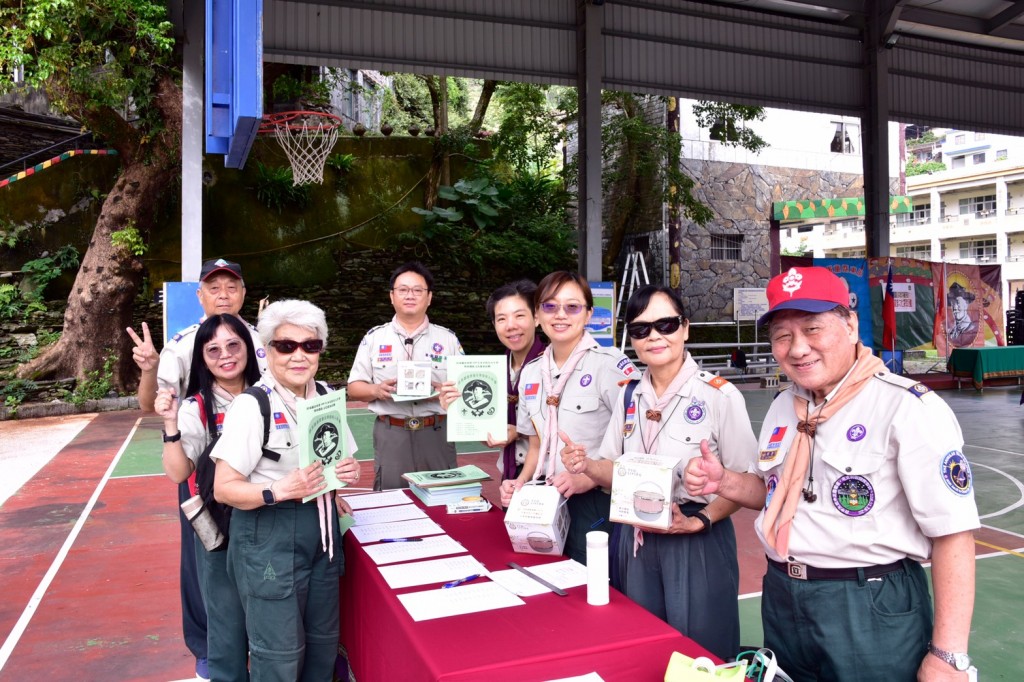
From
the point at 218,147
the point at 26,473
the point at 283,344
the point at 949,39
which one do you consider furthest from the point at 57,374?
the point at 949,39

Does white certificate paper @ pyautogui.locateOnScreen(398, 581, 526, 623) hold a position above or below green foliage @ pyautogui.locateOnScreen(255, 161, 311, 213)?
below

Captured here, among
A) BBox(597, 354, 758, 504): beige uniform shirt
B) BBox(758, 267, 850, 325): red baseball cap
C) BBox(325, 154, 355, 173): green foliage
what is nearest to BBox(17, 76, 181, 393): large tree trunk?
BBox(325, 154, 355, 173): green foliage

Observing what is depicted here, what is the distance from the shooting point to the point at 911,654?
192cm

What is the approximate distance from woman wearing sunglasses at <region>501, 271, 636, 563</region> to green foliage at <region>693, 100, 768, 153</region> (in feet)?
59.1

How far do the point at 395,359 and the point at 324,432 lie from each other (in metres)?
1.95

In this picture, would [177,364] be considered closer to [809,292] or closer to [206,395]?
[206,395]

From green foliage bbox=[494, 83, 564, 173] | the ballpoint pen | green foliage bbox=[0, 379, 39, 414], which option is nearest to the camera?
the ballpoint pen

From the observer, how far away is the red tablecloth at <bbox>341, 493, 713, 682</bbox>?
6.12 ft

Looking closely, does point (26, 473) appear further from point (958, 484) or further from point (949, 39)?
point (949, 39)

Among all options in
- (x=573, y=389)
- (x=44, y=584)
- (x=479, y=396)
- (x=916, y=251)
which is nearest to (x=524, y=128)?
(x=44, y=584)

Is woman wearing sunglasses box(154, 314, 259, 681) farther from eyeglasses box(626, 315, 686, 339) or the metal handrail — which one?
the metal handrail

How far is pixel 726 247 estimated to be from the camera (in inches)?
822

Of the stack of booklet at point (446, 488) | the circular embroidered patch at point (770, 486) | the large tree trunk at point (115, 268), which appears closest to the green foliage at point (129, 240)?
the large tree trunk at point (115, 268)

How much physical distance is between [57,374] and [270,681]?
13.6 metres
